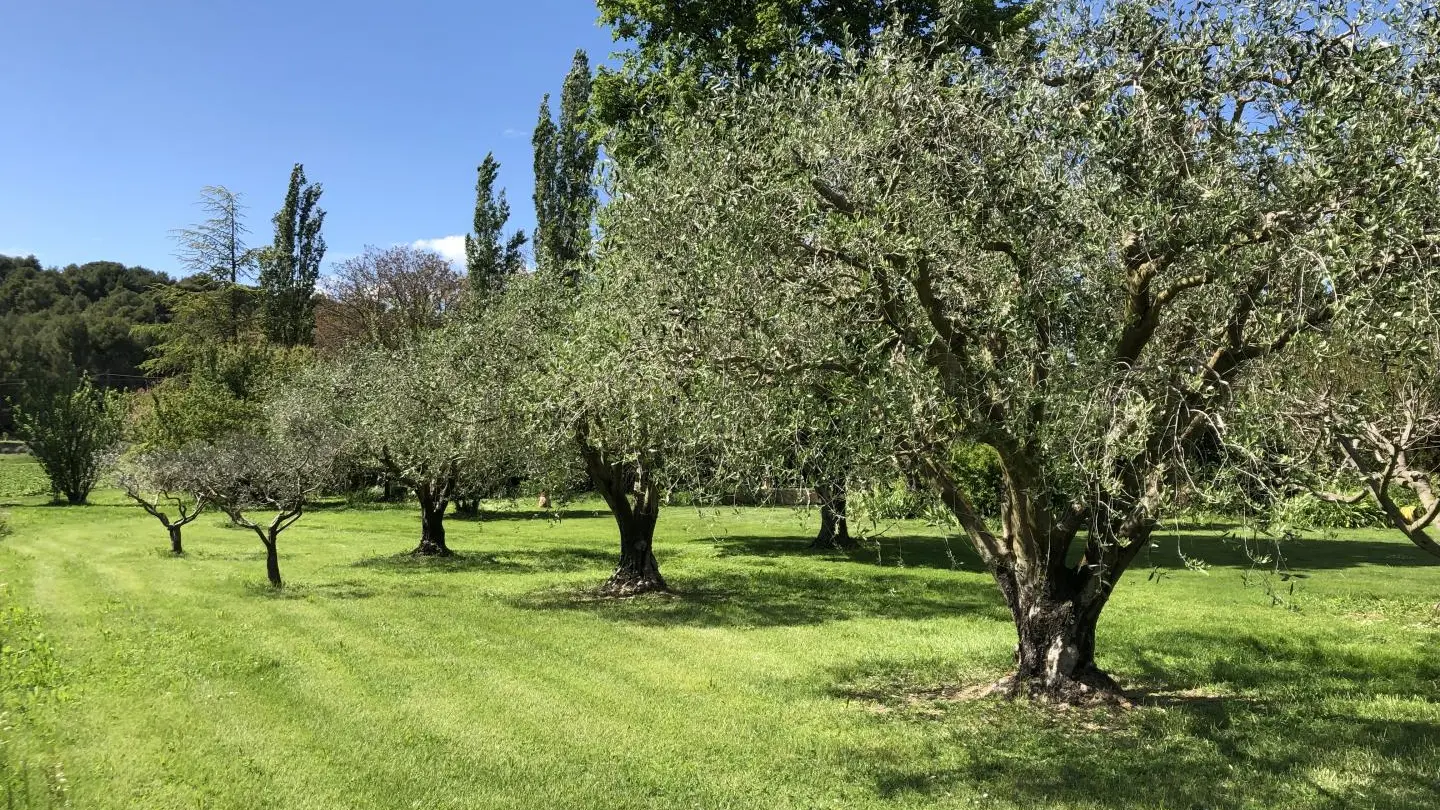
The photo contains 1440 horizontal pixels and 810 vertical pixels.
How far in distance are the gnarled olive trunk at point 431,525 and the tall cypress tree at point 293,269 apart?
32.0 m

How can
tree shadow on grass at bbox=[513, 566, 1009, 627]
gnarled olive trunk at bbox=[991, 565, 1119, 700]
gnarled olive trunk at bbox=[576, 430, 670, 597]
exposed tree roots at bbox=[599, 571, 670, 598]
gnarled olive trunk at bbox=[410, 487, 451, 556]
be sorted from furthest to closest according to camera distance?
gnarled olive trunk at bbox=[410, 487, 451, 556] < exposed tree roots at bbox=[599, 571, 670, 598] < gnarled olive trunk at bbox=[576, 430, 670, 597] < tree shadow on grass at bbox=[513, 566, 1009, 627] < gnarled olive trunk at bbox=[991, 565, 1119, 700]

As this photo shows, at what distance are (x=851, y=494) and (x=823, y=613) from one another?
8.90m

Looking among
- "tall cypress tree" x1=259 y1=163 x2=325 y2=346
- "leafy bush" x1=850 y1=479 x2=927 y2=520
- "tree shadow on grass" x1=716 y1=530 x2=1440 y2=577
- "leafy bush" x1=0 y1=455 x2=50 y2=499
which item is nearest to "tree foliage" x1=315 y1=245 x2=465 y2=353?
"tall cypress tree" x1=259 y1=163 x2=325 y2=346

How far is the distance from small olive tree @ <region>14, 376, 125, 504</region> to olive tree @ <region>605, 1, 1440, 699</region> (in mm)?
41287

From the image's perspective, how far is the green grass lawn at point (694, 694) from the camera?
24.3 feet

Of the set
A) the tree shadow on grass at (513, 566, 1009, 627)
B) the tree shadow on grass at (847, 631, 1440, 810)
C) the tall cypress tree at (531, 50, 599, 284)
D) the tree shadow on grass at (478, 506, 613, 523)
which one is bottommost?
the tree shadow on grass at (513, 566, 1009, 627)

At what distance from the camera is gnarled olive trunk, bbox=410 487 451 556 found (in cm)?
2484

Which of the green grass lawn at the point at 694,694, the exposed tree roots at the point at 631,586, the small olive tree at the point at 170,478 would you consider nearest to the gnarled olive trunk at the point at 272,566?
the green grass lawn at the point at 694,694

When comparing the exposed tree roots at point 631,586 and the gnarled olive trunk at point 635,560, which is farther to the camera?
the gnarled olive trunk at point 635,560

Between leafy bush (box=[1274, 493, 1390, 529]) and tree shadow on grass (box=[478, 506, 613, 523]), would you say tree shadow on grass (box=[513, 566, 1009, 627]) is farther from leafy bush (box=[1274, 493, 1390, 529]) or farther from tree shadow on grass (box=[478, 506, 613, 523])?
tree shadow on grass (box=[478, 506, 613, 523])

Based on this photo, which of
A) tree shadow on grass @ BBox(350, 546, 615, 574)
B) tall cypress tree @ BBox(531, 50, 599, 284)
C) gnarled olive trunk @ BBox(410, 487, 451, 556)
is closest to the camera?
tree shadow on grass @ BBox(350, 546, 615, 574)

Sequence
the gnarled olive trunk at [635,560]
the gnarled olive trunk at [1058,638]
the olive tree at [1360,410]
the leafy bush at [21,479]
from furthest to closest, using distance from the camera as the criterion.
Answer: the leafy bush at [21,479], the gnarled olive trunk at [635,560], the gnarled olive trunk at [1058,638], the olive tree at [1360,410]

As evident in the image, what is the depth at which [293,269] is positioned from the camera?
54562mm

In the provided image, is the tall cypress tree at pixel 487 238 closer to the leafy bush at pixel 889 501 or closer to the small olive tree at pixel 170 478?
the small olive tree at pixel 170 478
